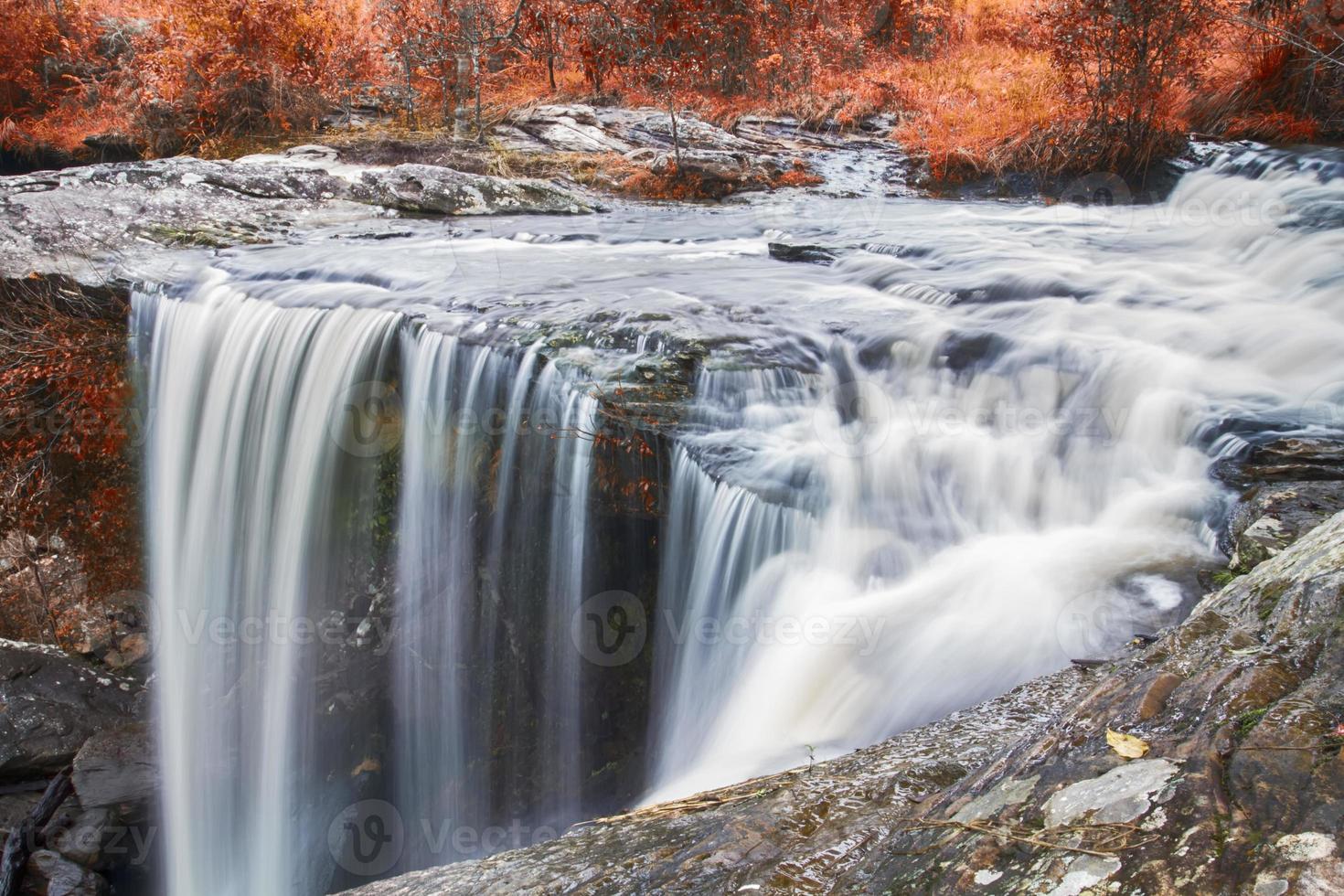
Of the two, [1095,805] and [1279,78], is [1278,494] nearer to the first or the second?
[1095,805]

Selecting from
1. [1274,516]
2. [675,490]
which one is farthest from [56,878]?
[1274,516]

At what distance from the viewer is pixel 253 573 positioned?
6129 mm

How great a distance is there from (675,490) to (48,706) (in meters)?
4.70

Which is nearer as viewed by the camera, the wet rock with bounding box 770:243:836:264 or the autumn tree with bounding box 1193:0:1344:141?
the wet rock with bounding box 770:243:836:264

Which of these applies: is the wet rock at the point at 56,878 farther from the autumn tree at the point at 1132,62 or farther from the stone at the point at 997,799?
the autumn tree at the point at 1132,62

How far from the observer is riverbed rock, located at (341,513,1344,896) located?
1.27 m

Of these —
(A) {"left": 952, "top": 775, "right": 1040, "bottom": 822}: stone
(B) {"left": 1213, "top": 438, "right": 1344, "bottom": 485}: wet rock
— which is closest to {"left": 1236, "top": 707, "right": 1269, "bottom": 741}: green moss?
(A) {"left": 952, "top": 775, "right": 1040, "bottom": 822}: stone

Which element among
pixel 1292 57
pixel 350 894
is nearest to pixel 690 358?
pixel 350 894

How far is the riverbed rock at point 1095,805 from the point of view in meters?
1.27

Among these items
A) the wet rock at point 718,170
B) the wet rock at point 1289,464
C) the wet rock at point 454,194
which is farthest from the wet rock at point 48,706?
the wet rock at point 718,170

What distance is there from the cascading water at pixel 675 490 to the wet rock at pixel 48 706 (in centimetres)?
42

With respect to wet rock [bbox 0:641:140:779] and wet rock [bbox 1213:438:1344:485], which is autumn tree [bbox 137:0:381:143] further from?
wet rock [bbox 1213:438:1344:485]

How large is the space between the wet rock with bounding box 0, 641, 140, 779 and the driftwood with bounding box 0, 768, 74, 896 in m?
0.18

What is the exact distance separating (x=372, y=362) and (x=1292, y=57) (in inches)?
365
